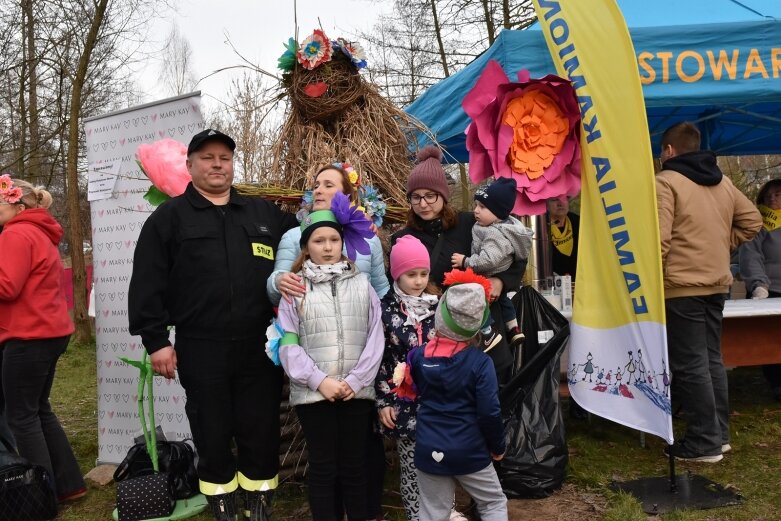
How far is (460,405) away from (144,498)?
69.7 inches

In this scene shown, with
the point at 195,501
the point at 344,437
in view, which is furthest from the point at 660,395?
the point at 195,501

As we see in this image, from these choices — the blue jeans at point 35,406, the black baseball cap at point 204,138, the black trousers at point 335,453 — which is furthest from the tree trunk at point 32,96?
the black trousers at point 335,453

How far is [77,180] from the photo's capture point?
8352 mm

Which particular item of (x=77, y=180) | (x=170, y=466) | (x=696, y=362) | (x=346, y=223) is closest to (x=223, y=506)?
(x=170, y=466)

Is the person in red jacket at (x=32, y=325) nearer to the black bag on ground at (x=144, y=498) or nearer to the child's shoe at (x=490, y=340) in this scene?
the black bag on ground at (x=144, y=498)

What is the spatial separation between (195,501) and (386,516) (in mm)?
1076

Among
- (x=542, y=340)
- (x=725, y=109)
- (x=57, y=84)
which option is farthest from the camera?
(x=57, y=84)

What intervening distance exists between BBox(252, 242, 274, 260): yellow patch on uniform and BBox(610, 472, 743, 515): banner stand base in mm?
2078

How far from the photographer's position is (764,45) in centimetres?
399

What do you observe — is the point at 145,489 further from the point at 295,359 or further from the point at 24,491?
the point at 295,359

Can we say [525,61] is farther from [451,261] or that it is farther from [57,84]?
[57,84]

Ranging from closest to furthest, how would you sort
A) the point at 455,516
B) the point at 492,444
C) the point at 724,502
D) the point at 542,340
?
the point at 492,444, the point at 455,516, the point at 724,502, the point at 542,340

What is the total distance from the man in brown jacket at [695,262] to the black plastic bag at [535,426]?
28.4 inches

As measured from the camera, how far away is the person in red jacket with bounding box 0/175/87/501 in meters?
3.24
